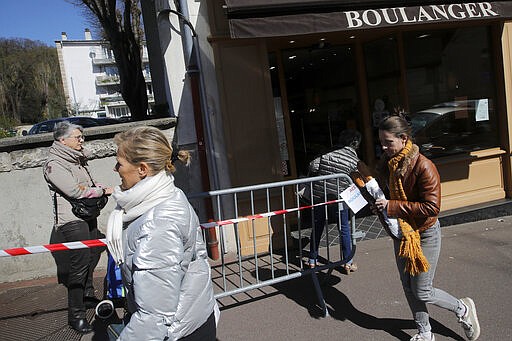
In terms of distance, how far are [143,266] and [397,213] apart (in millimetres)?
1961

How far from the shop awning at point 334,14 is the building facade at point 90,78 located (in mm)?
76558

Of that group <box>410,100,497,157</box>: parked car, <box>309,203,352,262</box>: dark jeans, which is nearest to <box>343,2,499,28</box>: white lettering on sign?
<box>410,100,497,157</box>: parked car

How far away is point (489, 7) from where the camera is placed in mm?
5227

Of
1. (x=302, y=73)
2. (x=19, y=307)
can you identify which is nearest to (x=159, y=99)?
(x=302, y=73)

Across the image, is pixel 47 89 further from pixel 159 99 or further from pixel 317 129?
pixel 317 129

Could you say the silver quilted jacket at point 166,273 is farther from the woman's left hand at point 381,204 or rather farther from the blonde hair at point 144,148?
the woman's left hand at point 381,204

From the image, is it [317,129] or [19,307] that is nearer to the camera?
[19,307]

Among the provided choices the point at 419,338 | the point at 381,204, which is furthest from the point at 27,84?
the point at 419,338

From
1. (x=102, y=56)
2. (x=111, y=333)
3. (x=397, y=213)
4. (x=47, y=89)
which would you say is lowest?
(x=111, y=333)

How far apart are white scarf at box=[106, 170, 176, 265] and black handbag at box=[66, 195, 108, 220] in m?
2.03

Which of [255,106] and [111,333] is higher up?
[255,106]

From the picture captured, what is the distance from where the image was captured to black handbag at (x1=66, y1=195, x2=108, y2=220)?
378 centimetres

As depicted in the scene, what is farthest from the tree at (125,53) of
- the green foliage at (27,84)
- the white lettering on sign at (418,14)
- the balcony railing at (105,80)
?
the balcony railing at (105,80)

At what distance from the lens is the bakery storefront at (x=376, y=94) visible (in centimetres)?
534
